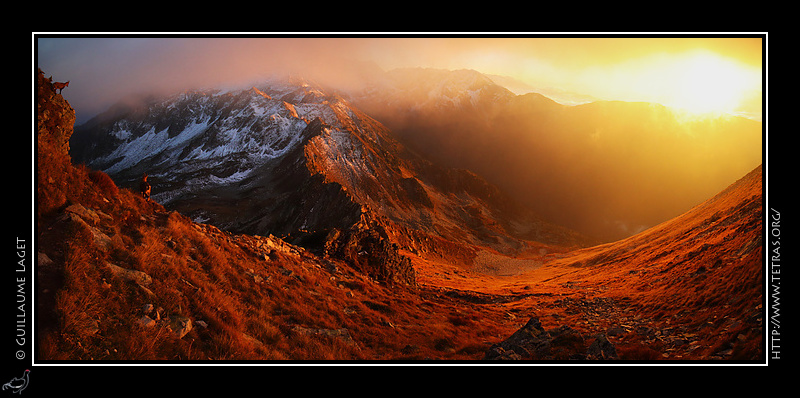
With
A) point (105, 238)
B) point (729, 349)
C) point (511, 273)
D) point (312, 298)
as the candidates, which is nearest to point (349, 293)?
point (312, 298)

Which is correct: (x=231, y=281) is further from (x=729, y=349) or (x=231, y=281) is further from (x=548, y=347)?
(x=729, y=349)

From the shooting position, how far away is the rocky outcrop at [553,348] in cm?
1153

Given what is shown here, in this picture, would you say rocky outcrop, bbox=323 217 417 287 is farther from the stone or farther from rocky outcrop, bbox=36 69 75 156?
the stone

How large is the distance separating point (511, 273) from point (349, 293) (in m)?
106

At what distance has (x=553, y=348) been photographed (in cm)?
1245

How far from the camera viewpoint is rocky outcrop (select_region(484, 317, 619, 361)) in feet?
37.8

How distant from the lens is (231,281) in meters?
12.8
